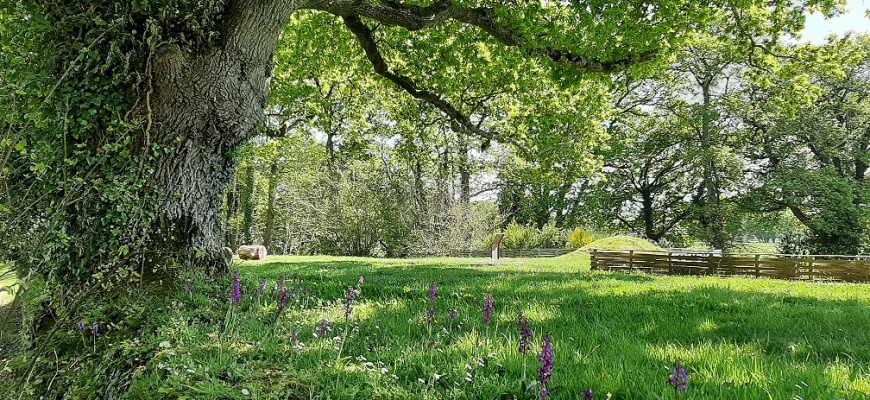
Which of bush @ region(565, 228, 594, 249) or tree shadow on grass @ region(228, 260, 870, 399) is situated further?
bush @ region(565, 228, 594, 249)

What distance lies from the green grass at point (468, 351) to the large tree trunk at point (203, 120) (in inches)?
24.6

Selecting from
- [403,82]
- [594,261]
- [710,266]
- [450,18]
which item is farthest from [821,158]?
[450,18]

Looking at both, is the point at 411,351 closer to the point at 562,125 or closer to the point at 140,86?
the point at 140,86

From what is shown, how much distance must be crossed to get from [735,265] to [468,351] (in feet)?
41.2

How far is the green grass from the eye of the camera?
6.84 feet

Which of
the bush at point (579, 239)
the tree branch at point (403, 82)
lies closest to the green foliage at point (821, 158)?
the bush at point (579, 239)

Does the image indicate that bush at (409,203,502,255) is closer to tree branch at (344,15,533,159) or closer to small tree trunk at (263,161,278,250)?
tree branch at (344,15,533,159)

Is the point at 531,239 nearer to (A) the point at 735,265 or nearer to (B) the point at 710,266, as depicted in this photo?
(B) the point at 710,266

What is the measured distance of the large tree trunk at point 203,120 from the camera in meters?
3.97

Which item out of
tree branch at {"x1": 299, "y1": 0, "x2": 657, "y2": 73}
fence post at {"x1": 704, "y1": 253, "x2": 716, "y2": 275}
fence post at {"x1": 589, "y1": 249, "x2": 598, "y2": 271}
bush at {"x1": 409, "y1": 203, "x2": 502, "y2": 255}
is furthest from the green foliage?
tree branch at {"x1": 299, "y1": 0, "x2": 657, "y2": 73}

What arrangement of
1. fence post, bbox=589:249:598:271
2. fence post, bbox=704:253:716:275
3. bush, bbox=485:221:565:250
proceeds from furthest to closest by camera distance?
bush, bbox=485:221:565:250, fence post, bbox=589:249:598:271, fence post, bbox=704:253:716:275

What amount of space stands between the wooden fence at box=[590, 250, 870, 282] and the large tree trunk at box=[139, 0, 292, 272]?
36.4 ft

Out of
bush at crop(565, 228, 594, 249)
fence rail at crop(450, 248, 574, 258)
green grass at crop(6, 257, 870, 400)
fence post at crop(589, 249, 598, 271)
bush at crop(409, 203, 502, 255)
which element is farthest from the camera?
bush at crop(565, 228, 594, 249)

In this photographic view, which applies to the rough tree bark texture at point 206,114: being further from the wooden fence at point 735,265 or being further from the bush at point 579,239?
the bush at point 579,239
